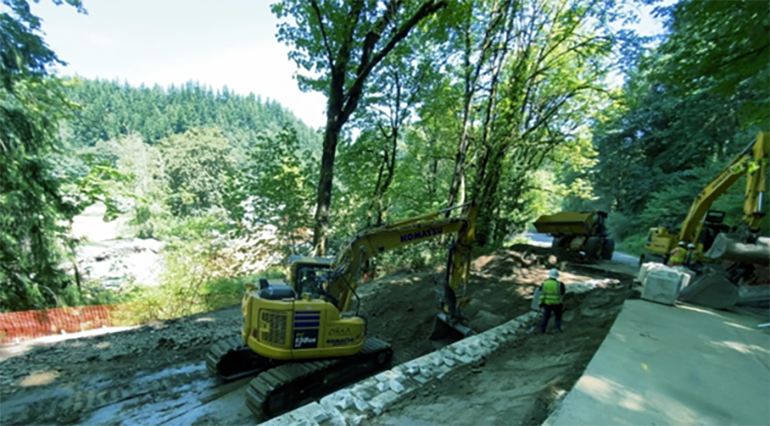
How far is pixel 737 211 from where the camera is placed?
40.3 feet

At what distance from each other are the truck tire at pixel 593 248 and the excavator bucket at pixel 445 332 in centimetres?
878

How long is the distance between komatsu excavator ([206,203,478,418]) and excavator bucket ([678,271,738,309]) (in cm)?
416

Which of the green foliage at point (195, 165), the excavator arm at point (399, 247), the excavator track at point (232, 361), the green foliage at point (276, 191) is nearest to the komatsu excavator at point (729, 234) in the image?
the excavator arm at point (399, 247)

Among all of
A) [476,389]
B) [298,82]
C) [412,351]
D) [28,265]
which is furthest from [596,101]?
[28,265]

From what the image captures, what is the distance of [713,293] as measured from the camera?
19.5 ft

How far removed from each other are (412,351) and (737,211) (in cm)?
1415

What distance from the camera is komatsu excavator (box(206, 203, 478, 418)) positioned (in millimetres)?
4770

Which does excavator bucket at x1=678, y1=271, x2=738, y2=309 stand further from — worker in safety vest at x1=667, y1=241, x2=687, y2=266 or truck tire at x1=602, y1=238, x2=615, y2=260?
truck tire at x1=602, y1=238, x2=615, y2=260

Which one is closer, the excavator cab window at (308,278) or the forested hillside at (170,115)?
the excavator cab window at (308,278)

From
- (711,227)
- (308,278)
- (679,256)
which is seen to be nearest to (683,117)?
(711,227)

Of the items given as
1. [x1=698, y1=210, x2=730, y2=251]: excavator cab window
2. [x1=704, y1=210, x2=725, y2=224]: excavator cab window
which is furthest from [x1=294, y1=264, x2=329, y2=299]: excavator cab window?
[x1=704, y1=210, x2=725, y2=224]: excavator cab window

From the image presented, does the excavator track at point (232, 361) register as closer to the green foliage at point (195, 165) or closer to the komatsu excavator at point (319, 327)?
the komatsu excavator at point (319, 327)

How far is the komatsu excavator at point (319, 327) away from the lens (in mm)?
4770

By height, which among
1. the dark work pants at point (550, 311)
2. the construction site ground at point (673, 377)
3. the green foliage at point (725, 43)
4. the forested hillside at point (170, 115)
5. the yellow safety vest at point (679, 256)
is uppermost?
the forested hillside at point (170, 115)
